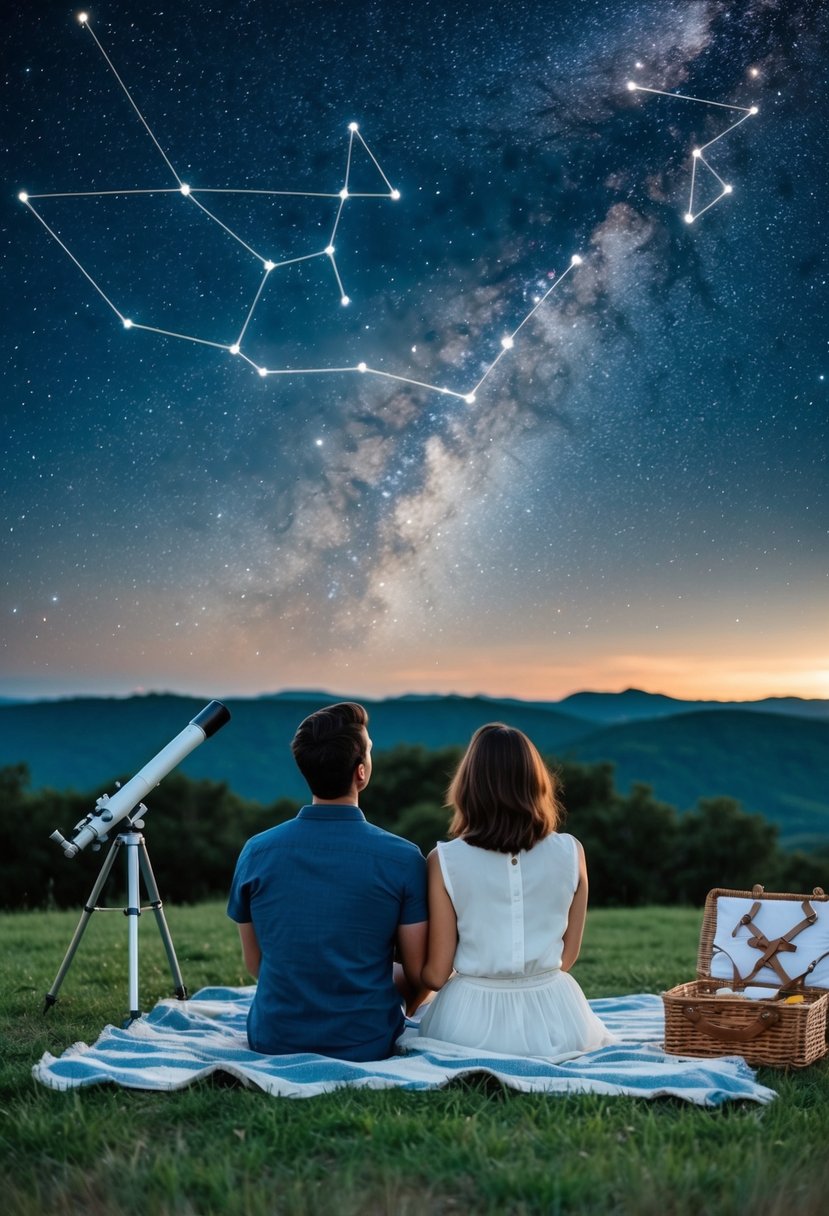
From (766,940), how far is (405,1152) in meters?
3.00

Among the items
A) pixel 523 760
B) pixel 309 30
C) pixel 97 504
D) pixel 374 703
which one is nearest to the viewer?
pixel 523 760


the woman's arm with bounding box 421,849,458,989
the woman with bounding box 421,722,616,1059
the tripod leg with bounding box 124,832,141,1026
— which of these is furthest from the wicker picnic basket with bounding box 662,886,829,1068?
the tripod leg with bounding box 124,832,141,1026

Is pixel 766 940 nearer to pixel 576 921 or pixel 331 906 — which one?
pixel 576 921

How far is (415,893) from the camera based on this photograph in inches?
193

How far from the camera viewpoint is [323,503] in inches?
467

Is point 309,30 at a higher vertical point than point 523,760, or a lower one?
higher

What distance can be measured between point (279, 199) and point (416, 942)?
338 inches

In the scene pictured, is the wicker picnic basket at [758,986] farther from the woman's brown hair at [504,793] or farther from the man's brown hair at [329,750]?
the man's brown hair at [329,750]

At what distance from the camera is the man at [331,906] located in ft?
15.8

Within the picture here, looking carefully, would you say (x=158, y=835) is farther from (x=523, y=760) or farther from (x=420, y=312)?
(x=523, y=760)

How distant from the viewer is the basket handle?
5.03m

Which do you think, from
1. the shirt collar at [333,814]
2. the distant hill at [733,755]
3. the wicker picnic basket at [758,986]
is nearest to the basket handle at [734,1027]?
the wicker picnic basket at [758,986]

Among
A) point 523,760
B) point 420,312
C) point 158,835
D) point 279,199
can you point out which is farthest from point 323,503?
point 158,835

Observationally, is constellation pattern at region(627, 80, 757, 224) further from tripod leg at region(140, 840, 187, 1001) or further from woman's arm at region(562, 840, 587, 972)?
tripod leg at region(140, 840, 187, 1001)
